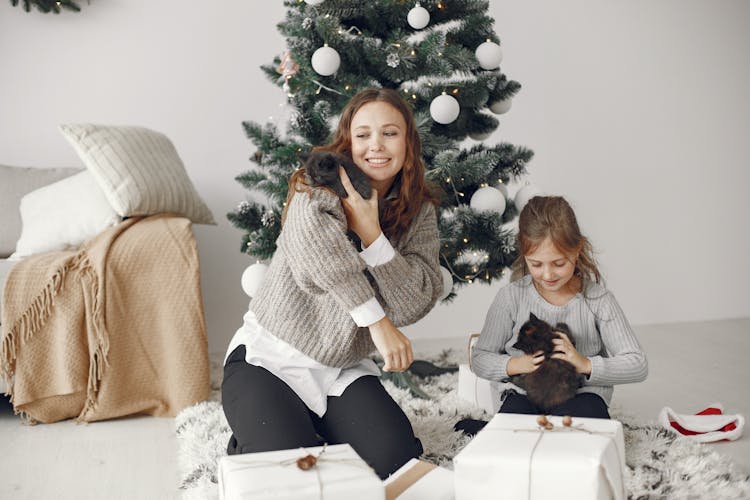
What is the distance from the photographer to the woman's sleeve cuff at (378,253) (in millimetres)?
1497

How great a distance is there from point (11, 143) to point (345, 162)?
198cm

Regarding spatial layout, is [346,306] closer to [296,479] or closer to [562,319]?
[296,479]

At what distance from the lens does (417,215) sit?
1677 millimetres

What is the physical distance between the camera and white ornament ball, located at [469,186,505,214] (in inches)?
84.2

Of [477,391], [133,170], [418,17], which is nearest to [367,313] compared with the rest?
[477,391]

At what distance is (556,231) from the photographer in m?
1.76

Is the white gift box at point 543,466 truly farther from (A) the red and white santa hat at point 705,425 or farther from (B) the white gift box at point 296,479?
(A) the red and white santa hat at point 705,425

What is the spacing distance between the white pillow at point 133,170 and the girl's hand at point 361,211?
113cm

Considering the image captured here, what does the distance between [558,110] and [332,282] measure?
7.48 feet

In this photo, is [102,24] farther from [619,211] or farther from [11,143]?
[619,211]

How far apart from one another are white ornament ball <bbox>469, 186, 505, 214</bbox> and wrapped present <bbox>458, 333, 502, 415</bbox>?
368mm

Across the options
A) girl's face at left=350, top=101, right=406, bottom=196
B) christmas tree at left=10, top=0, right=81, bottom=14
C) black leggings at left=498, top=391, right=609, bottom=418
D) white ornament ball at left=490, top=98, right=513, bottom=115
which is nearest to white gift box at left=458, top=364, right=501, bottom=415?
black leggings at left=498, top=391, right=609, bottom=418

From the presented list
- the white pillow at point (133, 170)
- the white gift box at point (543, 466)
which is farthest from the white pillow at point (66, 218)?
the white gift box at point (543, 466)

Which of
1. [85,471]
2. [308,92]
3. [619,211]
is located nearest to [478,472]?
[85,471]
